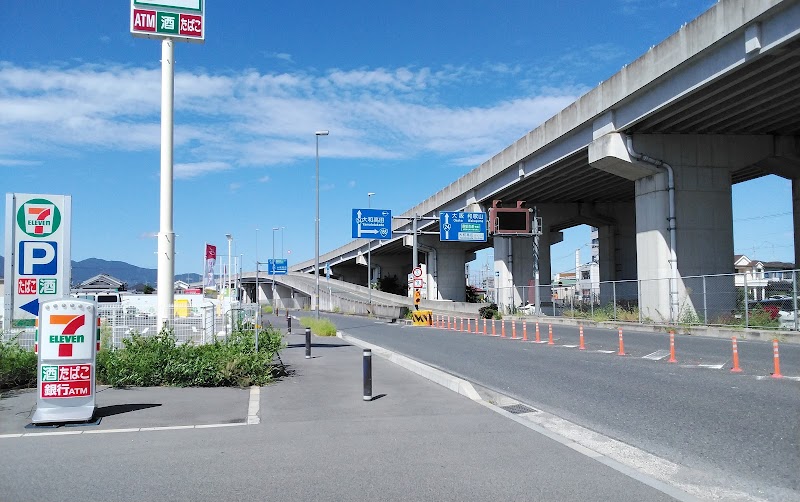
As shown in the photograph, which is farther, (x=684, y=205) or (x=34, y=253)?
(x=684, y=205)

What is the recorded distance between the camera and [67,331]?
9.33 m

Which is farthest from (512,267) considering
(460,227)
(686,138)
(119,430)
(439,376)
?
(119,430)

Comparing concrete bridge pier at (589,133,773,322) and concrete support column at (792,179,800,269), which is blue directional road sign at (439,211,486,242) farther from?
concrete support column at (792,179,800,269)

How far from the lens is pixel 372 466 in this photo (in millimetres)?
6949

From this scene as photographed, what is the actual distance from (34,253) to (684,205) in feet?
82.0

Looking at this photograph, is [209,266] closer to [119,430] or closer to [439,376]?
[439,376]

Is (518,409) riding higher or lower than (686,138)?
lower

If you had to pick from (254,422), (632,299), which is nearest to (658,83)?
(632,299)

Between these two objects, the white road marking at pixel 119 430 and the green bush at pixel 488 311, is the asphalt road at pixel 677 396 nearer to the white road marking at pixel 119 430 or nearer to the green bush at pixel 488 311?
the white road marking at pixel 119 430

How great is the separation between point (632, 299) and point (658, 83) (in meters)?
16.5

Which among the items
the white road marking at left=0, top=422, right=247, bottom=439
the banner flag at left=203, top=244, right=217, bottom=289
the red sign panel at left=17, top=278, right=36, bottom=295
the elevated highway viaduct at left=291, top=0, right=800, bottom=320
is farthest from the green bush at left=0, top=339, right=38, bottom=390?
the banner flag at left=203, top=244, right=217, bottom=289

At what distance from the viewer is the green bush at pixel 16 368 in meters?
11.8

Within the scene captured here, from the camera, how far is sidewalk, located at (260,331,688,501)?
612 centimetres

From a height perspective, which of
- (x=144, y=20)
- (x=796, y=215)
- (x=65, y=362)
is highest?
(x=144, y=20)
